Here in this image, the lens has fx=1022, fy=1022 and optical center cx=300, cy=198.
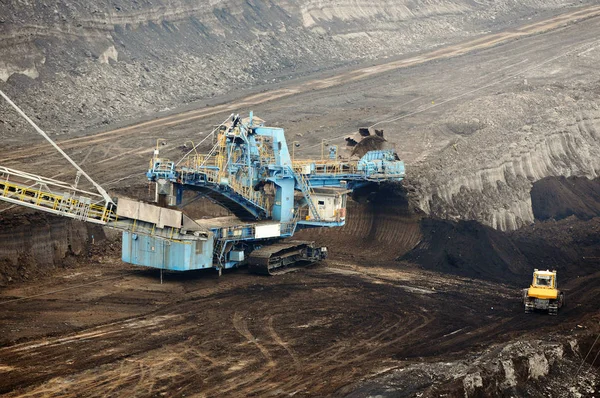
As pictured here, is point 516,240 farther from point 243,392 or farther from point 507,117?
point 243,392

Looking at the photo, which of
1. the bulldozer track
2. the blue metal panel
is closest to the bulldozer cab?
the blue metal panel

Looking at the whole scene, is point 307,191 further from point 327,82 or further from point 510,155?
point 327,82

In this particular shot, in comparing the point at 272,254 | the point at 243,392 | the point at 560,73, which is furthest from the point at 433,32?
the point at 243,392

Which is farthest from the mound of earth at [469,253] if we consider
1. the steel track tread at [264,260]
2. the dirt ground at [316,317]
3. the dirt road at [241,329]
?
the steel track tread at [264,260]

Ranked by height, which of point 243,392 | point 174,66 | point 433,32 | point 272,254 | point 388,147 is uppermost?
point 433,32

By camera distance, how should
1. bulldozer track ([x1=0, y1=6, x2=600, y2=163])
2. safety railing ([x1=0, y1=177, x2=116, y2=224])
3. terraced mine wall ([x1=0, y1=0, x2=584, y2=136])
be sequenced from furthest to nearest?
terraced mine wall ([x1=0, y1=0, x2=584, y2=136]) < bulldozer track ([x1=0, y1=6, x2=600, y2=163]) < safety railing ([x1=0, y1=177, x2=116, y2=224])

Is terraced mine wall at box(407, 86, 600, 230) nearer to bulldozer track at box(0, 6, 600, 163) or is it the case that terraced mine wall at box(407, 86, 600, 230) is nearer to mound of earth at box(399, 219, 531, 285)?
mound of earth at box(399, 219, 531, 285)

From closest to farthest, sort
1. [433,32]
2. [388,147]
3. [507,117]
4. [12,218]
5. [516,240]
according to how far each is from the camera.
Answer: [12,218]
[516,240]
[388,147]
[507,117]
[433,32]
